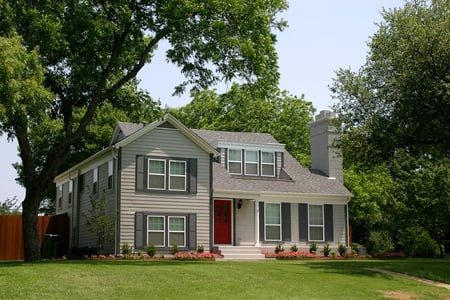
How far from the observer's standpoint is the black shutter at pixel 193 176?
1139 inches

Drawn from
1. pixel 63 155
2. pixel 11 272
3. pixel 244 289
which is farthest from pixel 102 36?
pixel 244 289

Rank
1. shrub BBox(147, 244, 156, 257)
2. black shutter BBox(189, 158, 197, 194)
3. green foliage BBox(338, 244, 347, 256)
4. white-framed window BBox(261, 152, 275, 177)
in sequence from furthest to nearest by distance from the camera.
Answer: white-framed window BBox(261, 152, 275, 177) → green foliage BBox(338, 244, 347, 256) → black shutter BBox(189, 158, 197, 194) → shrub BBox(147, 244, 156, 257)

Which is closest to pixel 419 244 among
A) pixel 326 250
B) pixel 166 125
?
pixel 326 250

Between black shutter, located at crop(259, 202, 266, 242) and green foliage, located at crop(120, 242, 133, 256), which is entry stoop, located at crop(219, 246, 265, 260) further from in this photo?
green foliage, located at crop(120, 242, 133, 256)

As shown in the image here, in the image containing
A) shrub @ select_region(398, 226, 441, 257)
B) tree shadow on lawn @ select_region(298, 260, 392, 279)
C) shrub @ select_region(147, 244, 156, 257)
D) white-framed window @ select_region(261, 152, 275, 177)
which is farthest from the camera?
shrub @ select_region(398, 226, 441, 257)

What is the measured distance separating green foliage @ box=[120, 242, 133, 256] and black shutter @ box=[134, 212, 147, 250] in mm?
436

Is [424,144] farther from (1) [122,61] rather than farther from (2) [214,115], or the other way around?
(2) [214,115]

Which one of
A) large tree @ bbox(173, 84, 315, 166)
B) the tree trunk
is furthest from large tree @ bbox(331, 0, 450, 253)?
large tree @ bbox(173, 84, 315, 166)

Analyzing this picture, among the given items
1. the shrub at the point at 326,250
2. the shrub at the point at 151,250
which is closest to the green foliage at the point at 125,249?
the shrub at the point at 151,250

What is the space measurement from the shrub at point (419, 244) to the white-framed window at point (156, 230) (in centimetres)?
1393

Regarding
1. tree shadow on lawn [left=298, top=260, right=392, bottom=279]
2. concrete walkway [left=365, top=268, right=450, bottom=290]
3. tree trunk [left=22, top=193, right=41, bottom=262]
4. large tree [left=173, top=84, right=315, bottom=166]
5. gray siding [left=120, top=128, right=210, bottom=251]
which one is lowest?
concrete walkway [left=365, top=268, right=450, bottom=290]

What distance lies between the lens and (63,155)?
22.5 metres

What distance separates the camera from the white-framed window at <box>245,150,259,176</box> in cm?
3297

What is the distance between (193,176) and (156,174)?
68.1 inches
